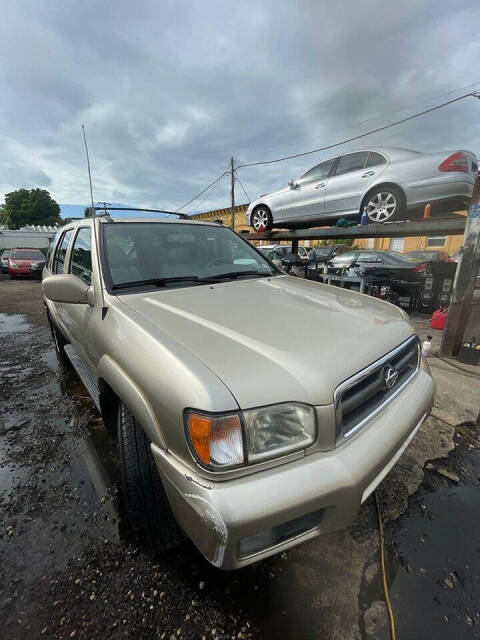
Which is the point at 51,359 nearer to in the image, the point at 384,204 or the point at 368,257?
the point at 384,204

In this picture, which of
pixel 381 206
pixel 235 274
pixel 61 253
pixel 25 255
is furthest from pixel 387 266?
pixel 25 255

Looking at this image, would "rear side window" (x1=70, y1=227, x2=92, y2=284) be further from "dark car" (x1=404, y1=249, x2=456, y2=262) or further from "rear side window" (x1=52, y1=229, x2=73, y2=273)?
"dark car" (x1=404, y1=249, x2=456, y2=262)

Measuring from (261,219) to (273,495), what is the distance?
7113mm

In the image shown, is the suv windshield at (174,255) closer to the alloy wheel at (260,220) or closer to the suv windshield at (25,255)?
the alloy wheel at (260,220)

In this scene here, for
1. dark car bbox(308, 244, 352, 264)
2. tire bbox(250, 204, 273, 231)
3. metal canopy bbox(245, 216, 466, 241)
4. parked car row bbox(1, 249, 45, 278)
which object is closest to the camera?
metal canopy bbox(245, 216, 466, 241)

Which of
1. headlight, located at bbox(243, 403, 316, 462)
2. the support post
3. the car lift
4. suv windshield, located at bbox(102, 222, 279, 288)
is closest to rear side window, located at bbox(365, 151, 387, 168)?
the car lift

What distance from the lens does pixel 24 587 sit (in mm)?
1433

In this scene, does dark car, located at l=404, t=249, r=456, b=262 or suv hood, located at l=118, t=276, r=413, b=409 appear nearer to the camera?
suv hood, located at l=118, t=276, r=413, b=409

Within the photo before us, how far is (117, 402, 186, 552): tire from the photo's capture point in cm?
148

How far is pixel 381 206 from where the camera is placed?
17.0 ft

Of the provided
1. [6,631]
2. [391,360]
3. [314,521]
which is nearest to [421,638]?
[314,521]

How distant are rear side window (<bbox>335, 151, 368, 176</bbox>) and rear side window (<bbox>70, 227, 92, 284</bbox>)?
16.1ft

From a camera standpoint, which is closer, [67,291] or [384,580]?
[384,580]

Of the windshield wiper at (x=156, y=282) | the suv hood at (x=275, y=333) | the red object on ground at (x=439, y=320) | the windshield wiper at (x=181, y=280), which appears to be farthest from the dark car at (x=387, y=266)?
the windshield wiper at (x=156, y=282)
